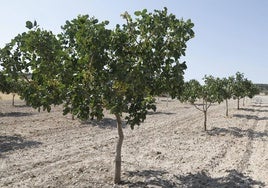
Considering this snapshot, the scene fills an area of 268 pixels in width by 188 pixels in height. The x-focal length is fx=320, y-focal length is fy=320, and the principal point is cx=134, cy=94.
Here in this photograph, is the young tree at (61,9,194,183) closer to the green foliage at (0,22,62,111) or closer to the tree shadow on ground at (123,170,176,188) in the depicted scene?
the green foliage at (0,22,62,111)

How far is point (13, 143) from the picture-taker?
22.4 metres

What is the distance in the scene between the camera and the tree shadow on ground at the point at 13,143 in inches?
823

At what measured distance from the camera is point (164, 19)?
12203mm

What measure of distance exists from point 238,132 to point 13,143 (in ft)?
65.4

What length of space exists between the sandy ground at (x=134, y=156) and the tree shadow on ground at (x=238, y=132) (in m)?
0.09

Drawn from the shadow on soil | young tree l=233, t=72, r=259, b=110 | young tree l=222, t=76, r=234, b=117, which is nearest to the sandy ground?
the shadow on soil

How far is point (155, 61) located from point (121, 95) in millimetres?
2050

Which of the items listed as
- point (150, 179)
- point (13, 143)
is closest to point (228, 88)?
point (13, 143)

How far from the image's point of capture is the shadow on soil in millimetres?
14088

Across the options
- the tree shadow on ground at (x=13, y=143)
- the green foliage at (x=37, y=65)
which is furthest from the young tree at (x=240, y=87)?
the green foliage at (x=37, y=65)

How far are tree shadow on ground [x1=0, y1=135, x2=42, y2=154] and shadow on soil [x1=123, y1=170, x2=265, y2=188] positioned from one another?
9481 mm

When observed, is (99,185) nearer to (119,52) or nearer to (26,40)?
(119,52)

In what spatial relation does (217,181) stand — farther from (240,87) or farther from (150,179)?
(240,87)

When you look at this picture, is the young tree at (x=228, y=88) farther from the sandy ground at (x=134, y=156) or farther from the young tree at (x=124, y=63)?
the young tree at (x=124, y=63)
